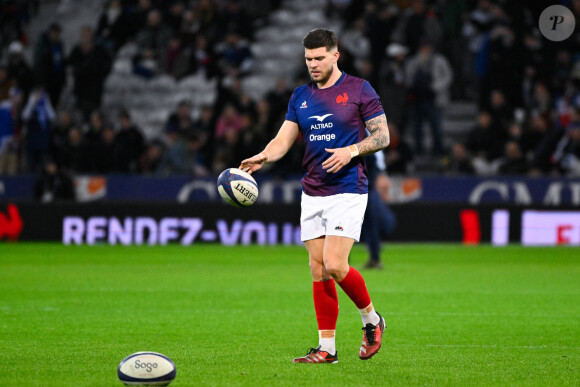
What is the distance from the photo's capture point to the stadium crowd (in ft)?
68.9

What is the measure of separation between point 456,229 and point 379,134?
43.5 ft

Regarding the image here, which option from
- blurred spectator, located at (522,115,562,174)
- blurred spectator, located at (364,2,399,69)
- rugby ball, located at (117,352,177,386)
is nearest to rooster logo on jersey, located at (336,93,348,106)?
rugby ball, located at (117,352,177,386)

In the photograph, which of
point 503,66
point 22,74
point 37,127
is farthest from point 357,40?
point 22,74

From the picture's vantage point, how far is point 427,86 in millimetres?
21297

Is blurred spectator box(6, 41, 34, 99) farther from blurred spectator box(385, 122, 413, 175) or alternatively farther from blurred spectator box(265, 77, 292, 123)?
blurred spectator box(385, 122, 413, 175)

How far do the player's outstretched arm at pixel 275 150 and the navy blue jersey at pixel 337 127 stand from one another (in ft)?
0.44

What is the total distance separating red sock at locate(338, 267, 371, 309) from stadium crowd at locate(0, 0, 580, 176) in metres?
13.1

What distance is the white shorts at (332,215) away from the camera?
7.26 meters

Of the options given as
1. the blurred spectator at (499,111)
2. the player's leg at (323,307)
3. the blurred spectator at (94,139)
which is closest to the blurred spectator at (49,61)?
the blurred spectator at (94,139)

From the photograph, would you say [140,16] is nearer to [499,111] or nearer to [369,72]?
[369,72]

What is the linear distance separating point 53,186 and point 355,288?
1500 cm

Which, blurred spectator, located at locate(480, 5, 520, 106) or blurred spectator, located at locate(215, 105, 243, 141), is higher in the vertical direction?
blurred spectator, located at locate(480, 5, 520, 106)

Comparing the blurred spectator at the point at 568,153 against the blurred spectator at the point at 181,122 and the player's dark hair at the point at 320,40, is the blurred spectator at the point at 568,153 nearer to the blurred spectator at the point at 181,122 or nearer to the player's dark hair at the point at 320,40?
the blurred spectator at the point at 181,122

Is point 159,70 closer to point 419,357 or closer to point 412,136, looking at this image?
point 412,136
